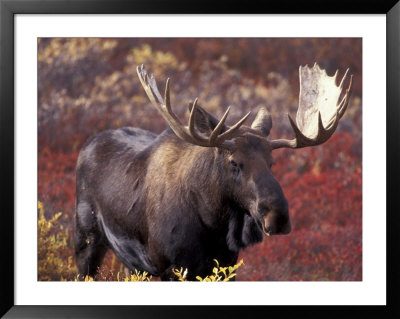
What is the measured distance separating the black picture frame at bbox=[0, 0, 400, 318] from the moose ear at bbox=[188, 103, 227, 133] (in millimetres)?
802

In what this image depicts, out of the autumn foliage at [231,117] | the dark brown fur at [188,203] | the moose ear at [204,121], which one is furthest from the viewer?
the autumn foliage at [231,117]

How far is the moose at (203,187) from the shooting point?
25.0 ft

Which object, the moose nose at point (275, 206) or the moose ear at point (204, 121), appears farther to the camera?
the moose ear at point (204, 121)

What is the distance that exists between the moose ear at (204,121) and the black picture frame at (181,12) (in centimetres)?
80

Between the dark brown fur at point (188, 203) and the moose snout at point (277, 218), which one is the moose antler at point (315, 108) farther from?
the moose snout at point (277, 218)

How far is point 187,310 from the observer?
7430 mm

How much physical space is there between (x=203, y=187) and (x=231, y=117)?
2.84 meters

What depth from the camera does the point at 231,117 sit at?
35.2 feet

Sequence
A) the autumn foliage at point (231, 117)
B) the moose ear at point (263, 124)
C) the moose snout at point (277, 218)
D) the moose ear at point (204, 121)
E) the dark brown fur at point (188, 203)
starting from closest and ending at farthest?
the moose snout at point (277, 218) → the dark brown fur at point (188, 203) → the moose ear at point (204, 121) → the moose ear at point (263, 124) → the autumn foliage at point (231, 117)

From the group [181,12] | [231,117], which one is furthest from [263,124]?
[231,117]

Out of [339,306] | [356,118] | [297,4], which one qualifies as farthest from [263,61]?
[339,306]

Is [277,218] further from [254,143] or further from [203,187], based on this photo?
[203,187]

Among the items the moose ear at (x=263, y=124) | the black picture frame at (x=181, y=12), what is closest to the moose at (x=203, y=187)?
the moose ear at (x=263, y=124)

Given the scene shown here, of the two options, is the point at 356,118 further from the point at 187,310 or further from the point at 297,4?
the point at 187,310
